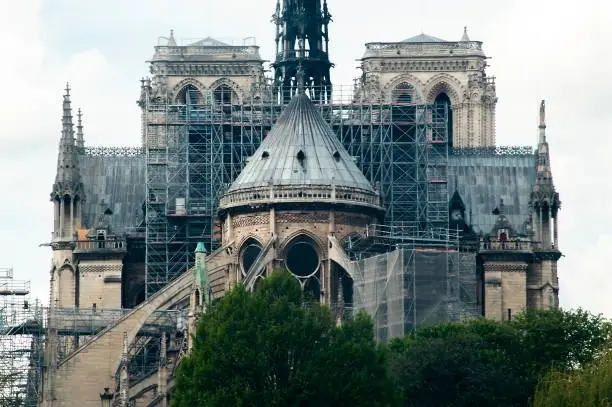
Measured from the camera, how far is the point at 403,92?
165 metres

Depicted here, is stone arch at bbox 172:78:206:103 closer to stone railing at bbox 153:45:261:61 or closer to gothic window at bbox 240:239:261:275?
stone railing at bbox 153:45:261:61

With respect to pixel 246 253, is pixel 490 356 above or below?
below

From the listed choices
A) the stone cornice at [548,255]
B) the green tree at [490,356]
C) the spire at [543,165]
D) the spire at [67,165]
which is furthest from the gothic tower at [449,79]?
the green tree at [490,356]

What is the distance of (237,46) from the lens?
16925 cm

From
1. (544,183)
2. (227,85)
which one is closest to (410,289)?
(544,183)

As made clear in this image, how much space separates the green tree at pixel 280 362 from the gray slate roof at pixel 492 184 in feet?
113

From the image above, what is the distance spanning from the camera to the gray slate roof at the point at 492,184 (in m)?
158

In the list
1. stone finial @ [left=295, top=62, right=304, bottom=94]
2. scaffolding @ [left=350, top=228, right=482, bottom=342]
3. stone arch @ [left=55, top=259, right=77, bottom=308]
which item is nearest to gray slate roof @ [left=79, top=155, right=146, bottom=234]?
stone arch @ [left=55, top=259, right=77, bottom=308]

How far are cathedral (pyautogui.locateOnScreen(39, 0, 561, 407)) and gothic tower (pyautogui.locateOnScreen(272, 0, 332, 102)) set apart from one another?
0.10 meters

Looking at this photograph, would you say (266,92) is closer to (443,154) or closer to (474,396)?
(443,154)

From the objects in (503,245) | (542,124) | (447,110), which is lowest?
(503,245)

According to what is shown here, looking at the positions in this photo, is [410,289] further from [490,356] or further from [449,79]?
[449,79]

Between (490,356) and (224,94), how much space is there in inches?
1609

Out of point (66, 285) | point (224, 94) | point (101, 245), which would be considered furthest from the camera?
point (224, 94)
